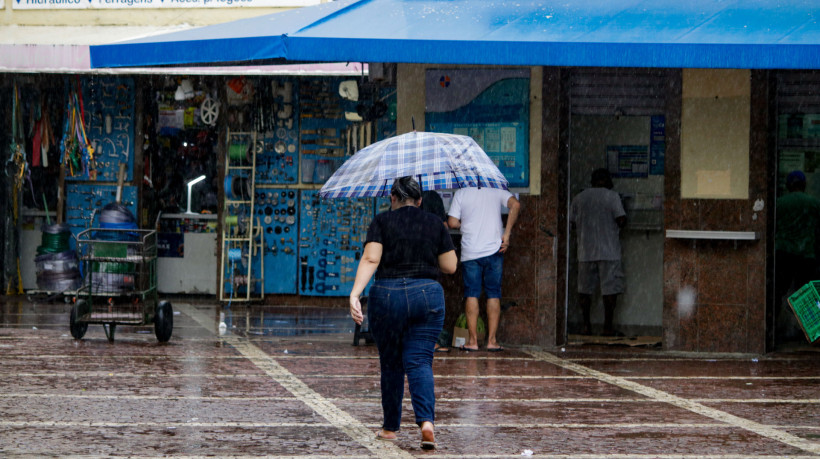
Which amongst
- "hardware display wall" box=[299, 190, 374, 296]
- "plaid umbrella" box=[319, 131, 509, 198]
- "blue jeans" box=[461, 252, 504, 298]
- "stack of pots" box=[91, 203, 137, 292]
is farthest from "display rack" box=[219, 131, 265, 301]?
"plaid umbrella" box=[319, 131, 509, 198]

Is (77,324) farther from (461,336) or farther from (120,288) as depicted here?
(461,336)

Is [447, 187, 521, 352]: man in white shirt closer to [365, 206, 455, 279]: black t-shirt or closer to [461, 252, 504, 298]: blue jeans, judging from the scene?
[461, 252, 504, 298]: blue jeans

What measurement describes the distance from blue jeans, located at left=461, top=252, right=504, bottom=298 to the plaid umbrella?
8.18ft

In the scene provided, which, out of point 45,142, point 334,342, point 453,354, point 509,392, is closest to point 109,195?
point 45,142

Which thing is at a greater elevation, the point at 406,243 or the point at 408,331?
the point at 406,243

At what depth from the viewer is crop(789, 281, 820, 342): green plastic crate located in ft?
35.8

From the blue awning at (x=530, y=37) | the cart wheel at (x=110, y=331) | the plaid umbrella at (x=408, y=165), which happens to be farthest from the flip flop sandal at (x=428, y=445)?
the cart wheel at (x=110, y=331)

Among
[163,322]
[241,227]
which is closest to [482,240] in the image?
[163,322]

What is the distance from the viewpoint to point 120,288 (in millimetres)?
12516

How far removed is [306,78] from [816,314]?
27.3ft

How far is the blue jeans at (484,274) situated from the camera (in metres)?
11.9

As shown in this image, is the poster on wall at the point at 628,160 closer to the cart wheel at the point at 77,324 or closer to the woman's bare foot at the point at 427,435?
the cart wheel at the point at 77,324

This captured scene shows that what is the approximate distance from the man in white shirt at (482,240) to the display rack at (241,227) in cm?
541

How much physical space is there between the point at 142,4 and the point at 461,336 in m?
7.24
